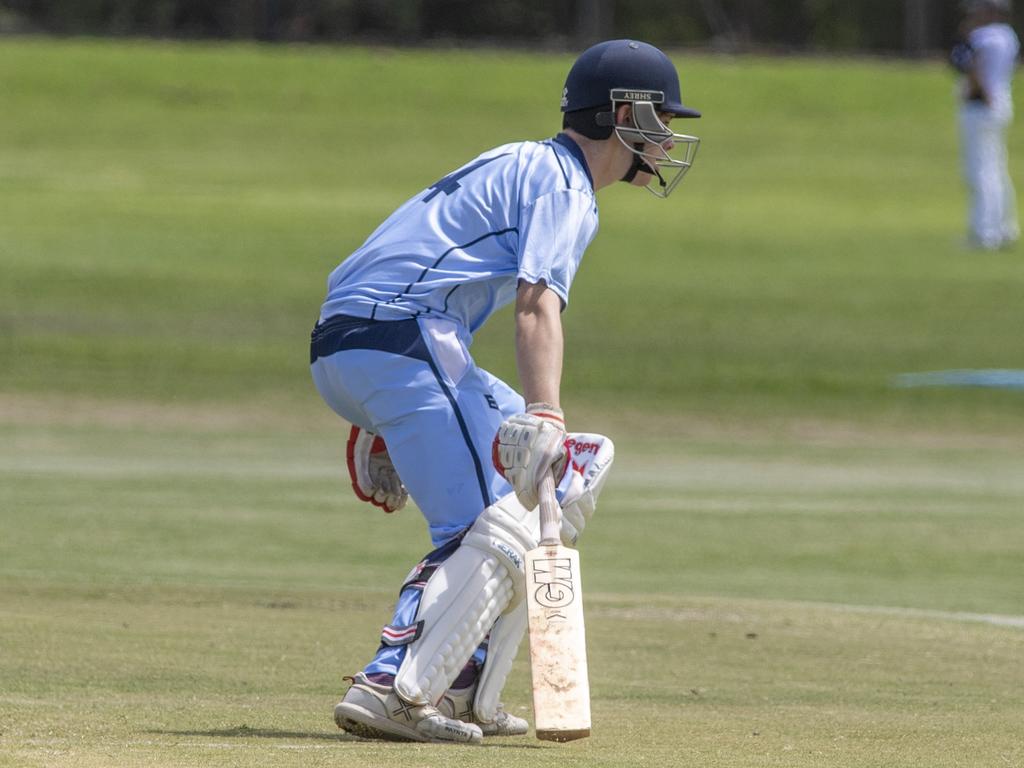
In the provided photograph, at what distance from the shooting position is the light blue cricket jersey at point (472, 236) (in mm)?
5734

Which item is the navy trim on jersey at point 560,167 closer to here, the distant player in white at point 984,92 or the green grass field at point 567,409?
the green grass field at point 567,409

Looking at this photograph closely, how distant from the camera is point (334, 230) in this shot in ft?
91.3

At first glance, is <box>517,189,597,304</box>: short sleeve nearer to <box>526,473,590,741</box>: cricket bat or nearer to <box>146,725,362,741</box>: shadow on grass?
<box>526,473,590,741</box>: cricket bat

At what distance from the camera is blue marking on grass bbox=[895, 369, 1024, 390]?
19984mm

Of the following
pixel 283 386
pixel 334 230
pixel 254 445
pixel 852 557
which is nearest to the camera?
pixel 852 557

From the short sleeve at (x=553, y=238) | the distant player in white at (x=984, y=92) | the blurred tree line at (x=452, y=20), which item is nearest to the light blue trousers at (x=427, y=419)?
the short sleeve at (x=553, y=238)

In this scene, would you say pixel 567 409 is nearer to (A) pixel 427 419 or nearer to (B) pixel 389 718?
(A) pixel 427 419

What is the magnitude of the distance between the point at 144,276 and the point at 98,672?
18864 millimetres

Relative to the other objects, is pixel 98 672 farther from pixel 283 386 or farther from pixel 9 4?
pixel 9 4

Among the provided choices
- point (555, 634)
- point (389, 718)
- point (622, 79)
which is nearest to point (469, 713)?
point (389, 718)

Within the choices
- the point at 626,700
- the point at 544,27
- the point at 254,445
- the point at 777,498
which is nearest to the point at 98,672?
the point at 626,700

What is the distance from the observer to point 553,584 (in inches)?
222

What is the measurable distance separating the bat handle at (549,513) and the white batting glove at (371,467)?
0.74 metres

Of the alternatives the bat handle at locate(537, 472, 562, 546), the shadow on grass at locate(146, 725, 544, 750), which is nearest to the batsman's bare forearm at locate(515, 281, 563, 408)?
the bat handle at locate(537, 472, 562, 546)
